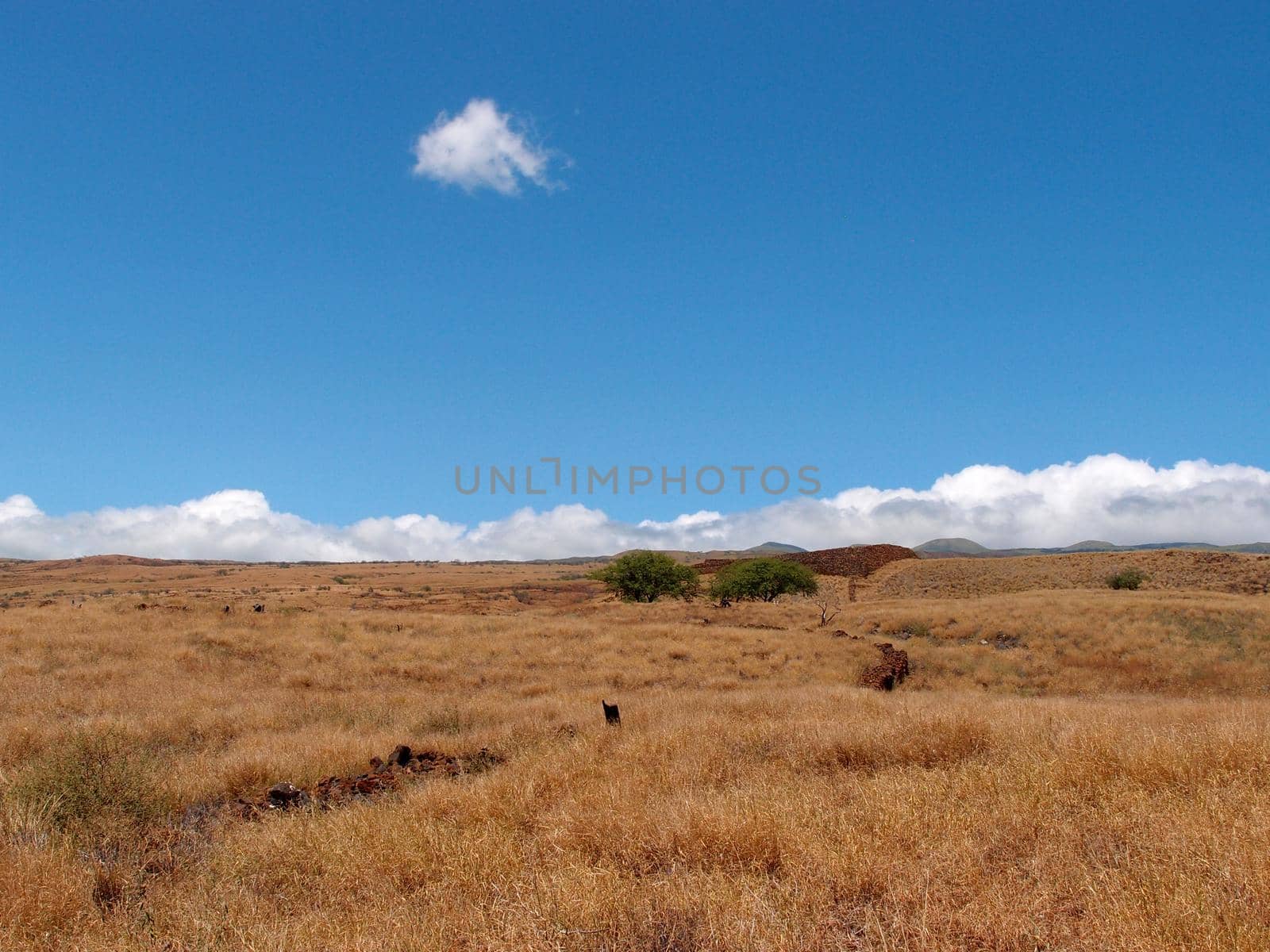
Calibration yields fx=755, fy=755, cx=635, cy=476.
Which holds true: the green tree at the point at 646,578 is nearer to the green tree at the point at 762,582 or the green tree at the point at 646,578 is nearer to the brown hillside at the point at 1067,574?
the green tree at the point at 762,582

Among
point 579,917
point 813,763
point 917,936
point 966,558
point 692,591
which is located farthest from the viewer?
point 966,558

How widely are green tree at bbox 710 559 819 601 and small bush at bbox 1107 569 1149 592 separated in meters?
22.7

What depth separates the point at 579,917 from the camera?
459cm

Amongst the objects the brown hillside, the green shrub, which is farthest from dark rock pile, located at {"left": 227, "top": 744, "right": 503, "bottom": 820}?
the brown hillside

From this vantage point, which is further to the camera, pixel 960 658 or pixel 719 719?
pixel 960 658

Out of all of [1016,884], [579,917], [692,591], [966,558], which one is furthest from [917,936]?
[966,558]

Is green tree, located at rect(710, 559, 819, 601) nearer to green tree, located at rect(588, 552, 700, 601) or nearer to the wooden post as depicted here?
green tree, located at rect(588, 552, 700, 601)

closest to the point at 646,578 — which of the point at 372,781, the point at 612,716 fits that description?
the point at 612,716

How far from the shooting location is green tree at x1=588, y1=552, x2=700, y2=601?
54281 millimetres

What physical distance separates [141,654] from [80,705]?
7253 millimetres

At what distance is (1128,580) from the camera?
57.2 m

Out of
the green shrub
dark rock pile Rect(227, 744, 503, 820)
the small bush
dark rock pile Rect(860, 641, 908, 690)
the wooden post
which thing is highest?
the green shrub

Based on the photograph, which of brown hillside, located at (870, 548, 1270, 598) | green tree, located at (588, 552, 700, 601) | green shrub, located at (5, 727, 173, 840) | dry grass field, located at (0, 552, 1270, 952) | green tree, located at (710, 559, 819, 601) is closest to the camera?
dry grass field, located at (0, 552, 1270, 952)

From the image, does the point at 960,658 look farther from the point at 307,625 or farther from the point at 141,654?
the point at 141,654
